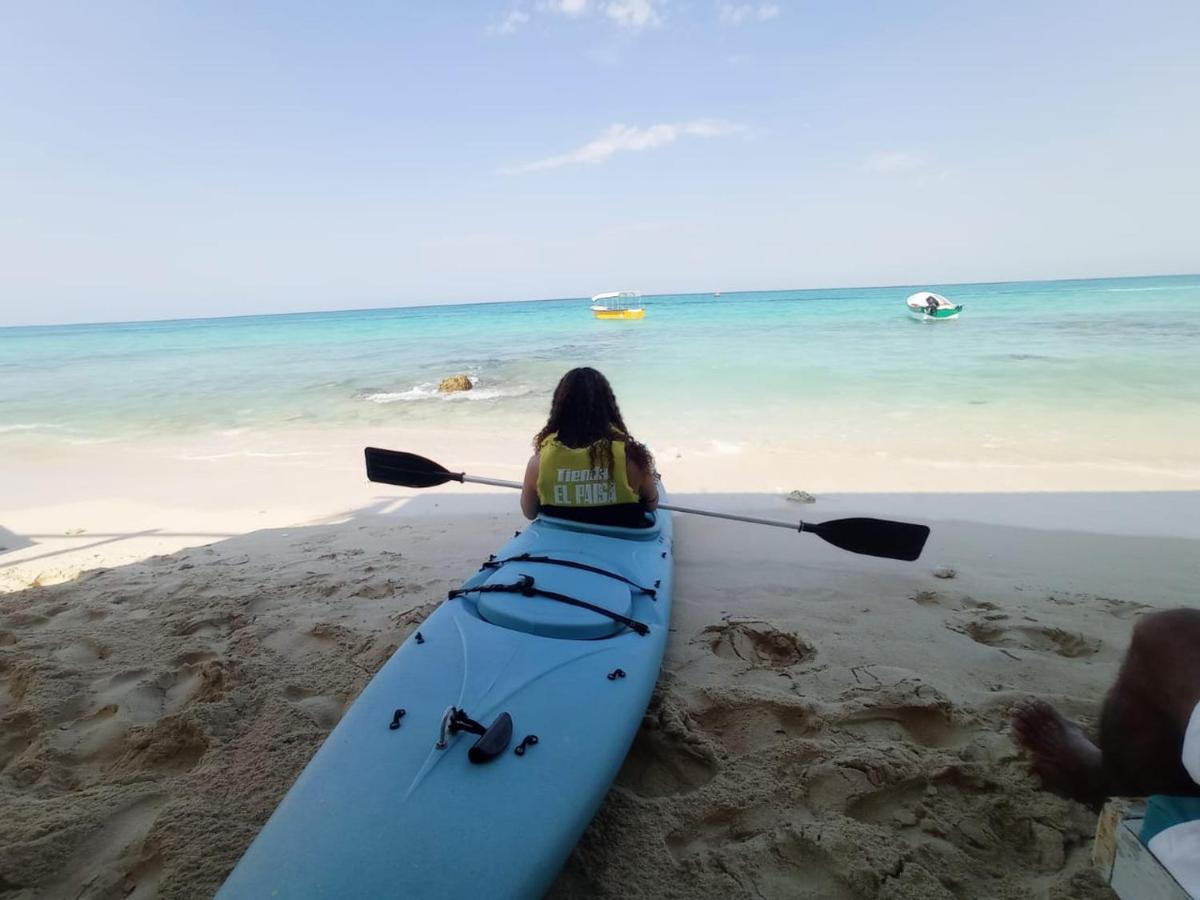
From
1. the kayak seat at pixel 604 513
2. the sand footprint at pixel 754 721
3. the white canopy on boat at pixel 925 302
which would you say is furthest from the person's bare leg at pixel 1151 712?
the white canopy on boat at pixel 925 302

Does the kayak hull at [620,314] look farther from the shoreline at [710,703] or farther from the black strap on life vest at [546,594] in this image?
the black strap on life vest at [546,594]

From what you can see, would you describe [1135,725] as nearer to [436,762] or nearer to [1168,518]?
[436,762]

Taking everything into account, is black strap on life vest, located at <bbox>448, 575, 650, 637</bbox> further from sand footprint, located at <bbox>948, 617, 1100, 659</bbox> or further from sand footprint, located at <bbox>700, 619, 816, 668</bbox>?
sand footprint, located at <bbox>948, 617, 1100, 659</bbox>

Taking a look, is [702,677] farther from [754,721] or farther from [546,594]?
[546,594]

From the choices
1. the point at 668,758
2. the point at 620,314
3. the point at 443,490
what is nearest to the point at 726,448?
the point at 443,490

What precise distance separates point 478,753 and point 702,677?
124 centimetres

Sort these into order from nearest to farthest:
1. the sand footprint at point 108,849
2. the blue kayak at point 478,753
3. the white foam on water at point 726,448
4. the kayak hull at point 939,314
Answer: the blue kayak at point 478,753 < the sand footprint at point 108,849 < the white foam on water at point 726,448 < the kayak hull at point 939,314

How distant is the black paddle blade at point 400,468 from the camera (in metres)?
4.19

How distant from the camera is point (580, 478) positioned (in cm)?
319

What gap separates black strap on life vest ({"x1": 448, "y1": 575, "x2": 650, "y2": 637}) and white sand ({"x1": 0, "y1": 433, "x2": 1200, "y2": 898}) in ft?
1.02

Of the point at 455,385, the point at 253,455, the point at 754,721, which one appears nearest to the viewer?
the point at 754,721

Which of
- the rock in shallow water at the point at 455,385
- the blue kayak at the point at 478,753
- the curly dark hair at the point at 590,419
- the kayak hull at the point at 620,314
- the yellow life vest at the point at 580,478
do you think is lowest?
the rock in shallow water at the point at 455,385

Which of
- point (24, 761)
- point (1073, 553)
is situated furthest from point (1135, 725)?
point (24, 761)

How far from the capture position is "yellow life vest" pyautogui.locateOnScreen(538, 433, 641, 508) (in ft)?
10.4
